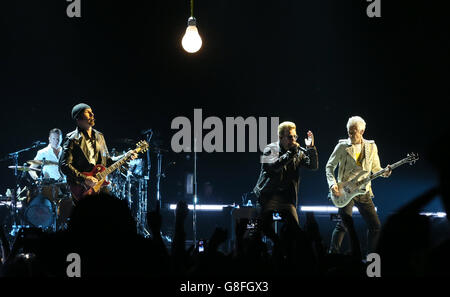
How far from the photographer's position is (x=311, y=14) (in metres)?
10.5

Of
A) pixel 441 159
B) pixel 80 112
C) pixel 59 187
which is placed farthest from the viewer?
pixel 59 187

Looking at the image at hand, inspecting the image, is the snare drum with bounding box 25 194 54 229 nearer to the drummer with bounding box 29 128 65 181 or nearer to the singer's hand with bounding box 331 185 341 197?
the drummer with bounding box 29 128 65 181

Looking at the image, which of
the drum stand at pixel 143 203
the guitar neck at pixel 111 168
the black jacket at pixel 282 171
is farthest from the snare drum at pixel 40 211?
the black jacket at pixel 282 171

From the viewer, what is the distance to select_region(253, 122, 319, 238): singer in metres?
5.84

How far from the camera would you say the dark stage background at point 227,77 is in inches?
403

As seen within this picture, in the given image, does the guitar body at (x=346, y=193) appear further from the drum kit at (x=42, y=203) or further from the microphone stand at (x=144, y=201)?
the drum kit at (x=42, y=203)

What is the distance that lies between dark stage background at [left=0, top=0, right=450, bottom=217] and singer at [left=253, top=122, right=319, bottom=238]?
4576 mm

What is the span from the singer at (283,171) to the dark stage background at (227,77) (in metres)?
4.58

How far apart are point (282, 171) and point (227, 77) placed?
17.8 ft
